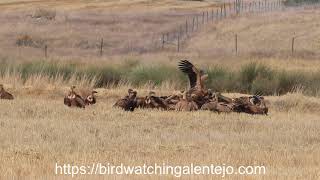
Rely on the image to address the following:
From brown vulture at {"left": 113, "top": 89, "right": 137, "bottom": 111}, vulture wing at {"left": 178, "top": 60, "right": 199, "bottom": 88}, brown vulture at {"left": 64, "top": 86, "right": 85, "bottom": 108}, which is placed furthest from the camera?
vulture wing at {"left": 178, "top": 60, "right": 199, "bottom": 88}

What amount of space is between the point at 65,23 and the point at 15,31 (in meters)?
7.99

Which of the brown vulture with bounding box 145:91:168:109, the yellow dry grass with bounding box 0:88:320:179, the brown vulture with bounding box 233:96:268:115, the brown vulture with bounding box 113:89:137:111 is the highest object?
the yellow dry grass with bounding box 0:88:320:179

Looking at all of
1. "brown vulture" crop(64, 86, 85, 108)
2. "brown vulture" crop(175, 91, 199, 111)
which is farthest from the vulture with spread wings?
"brown vulture" crop(64, 86, 85, 108)

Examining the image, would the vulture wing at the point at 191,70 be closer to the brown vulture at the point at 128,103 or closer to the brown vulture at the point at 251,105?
the brown vulture at the point at 251,105

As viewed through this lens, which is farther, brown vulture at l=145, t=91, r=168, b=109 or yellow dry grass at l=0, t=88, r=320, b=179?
brown vulture at l=145, t=91, r=168, b=109

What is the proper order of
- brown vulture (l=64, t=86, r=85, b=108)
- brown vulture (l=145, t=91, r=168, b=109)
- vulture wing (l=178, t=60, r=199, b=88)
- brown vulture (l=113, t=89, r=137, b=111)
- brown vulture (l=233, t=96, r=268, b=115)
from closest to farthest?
brown vulture (l=113, t=89, r=137, b=111)
brown vulture (l=233, t=96, r=268, b=115)
brown vulture (l=64, t=86, r=85, b=108)
brown vulture (l=145, t=91, r=168, b=109)
vulture wing (l=178, t=60, r=199, b=88)

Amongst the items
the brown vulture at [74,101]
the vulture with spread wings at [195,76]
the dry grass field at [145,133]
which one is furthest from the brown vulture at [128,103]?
the vulture with spread wings at [195,76]

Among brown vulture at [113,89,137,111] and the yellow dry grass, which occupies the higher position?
the yellow dry grass

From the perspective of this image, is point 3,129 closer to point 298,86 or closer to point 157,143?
point 157,143

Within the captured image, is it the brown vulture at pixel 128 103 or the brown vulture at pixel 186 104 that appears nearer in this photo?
the brown vulture at pixel 128 103

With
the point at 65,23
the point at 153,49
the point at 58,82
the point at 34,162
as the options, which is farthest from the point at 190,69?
the point at 65,23

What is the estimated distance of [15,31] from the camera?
5903 cm

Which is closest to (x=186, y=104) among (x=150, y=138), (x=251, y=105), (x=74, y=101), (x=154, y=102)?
(x=154, y=102)

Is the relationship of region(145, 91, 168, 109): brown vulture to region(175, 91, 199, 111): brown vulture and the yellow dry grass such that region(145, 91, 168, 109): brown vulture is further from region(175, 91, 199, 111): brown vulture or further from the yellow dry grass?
the yellow dry grass
